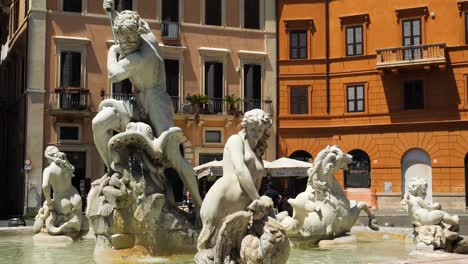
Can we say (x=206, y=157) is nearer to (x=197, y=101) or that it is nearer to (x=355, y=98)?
(x=197, y=101)

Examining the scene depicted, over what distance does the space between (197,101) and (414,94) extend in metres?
11.0

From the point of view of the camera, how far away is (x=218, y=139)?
34.0 m

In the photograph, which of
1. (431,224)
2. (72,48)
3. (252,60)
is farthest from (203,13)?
(431,224)

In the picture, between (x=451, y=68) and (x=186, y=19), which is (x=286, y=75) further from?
(x=451, y=68)

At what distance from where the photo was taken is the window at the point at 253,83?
3497 cm

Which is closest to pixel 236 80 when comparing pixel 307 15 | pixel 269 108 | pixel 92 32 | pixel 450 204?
pixel 269 108

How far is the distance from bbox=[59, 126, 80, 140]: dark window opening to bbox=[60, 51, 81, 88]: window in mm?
2024

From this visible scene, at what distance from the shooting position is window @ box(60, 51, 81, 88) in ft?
102

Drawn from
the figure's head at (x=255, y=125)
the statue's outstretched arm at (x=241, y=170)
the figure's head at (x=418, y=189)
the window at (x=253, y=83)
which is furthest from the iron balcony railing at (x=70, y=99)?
the statue's outstretched arm at (x=241, y=170)

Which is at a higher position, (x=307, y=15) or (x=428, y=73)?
(x=307, y=15)

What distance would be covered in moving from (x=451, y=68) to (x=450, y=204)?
264 inches

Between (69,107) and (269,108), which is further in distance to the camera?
(269,108)

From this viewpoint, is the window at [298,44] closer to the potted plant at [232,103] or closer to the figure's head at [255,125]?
the potted plant at [232,103]

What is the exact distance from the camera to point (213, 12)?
3509 centimetres
